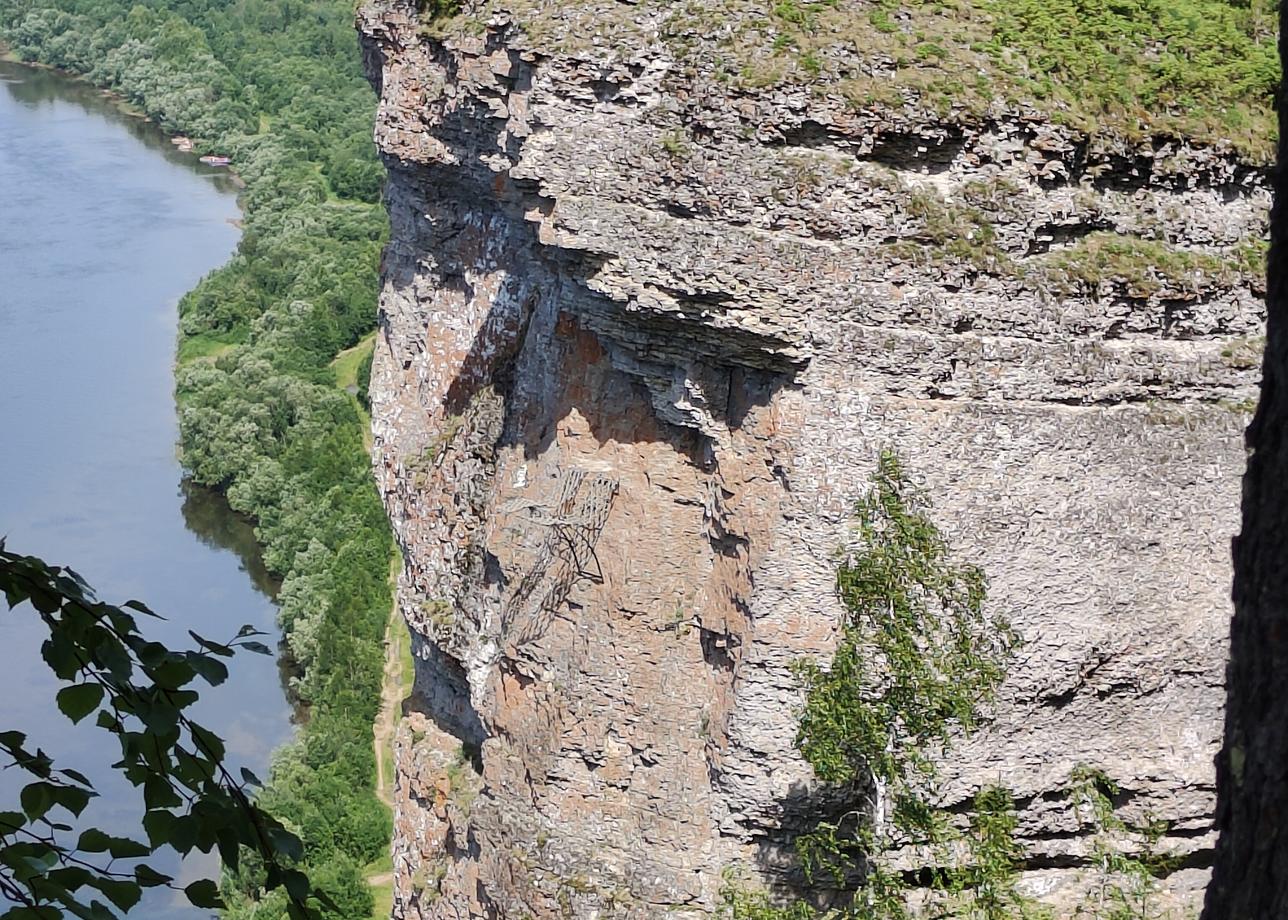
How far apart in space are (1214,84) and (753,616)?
449 cm

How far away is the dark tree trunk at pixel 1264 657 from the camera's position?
3.47m

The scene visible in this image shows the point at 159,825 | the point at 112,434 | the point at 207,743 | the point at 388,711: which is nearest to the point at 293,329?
the point at 112,434

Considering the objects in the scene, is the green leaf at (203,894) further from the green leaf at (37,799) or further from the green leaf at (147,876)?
the green leaf at (37,799)

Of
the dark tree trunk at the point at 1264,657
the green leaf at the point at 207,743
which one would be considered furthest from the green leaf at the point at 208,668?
the dark tree trunk at the point at 1264,657

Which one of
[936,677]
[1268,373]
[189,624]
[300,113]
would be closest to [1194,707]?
[936,677]

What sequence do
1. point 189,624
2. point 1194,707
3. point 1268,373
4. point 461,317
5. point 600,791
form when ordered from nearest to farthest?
1. point 1268,373
2. point 1194,707
3. point 600,791
4. point 461,317
5. point 189,624

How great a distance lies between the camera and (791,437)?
10.7m

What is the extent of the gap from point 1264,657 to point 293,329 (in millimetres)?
41859

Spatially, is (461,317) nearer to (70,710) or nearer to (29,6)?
(70,710)

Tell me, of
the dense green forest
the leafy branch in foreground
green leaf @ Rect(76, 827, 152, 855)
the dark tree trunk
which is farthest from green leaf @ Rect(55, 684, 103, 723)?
the dense green forest

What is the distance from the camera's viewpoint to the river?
99.9ft

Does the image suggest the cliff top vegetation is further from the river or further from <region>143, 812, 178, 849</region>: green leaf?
the river

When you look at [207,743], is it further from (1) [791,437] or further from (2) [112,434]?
(2) [112,434]

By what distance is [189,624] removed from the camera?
1332 inches
